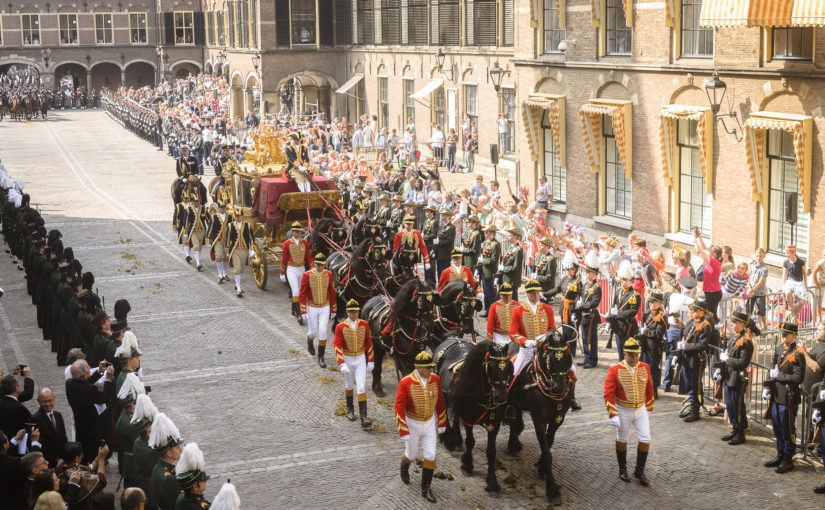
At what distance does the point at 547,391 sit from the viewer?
1092 cm

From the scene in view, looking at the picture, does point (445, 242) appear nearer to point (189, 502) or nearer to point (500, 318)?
point (500, 318)

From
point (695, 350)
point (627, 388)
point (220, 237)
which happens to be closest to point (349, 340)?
point (627, 388)

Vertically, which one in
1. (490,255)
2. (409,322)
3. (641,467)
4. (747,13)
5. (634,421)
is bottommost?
(641,467)

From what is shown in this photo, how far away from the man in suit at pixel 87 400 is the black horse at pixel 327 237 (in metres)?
7.72

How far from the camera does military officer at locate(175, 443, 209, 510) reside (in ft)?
26.2

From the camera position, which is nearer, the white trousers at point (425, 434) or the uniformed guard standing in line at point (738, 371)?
the white trousers at point (425, 434)

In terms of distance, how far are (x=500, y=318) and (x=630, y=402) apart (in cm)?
277

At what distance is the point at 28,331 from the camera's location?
60.6ft

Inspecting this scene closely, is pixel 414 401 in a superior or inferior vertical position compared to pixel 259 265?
superior

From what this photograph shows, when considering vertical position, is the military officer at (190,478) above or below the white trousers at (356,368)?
above

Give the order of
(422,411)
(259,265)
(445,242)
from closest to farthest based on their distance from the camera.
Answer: (422,411) < (445,242) < (259,265)

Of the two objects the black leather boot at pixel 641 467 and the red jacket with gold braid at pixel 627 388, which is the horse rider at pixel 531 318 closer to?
the red jacket with gold braid at pixel 627 388

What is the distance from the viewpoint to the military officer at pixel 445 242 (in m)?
20.0

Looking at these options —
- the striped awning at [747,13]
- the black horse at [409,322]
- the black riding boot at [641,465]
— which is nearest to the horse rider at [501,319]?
the black horse at [409,322]
